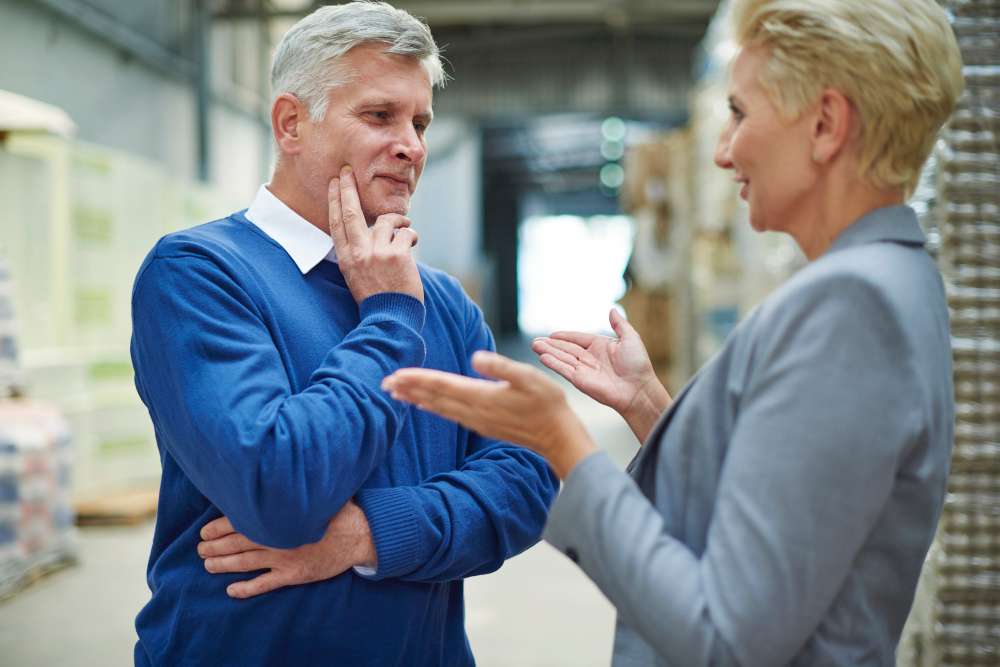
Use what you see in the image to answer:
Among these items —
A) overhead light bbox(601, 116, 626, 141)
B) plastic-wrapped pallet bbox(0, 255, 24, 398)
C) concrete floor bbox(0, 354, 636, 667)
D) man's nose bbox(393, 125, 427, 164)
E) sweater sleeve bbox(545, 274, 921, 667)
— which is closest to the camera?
sweater sleeve bbox(545, 274, 921, 667)

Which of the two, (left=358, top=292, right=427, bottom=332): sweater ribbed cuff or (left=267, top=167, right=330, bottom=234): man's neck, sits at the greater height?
(left=267, top=167, right=330, bottom=234): man's neck

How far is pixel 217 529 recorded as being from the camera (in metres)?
1.51

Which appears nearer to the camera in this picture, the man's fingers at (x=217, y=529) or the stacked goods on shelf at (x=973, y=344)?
the man's fingers at (x=217, y=529)

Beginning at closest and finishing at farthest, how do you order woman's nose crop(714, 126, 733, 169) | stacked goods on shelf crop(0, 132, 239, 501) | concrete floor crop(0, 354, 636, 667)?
woman's nose crop(714, 126, 733, 169)
concrete floor crop(0, 354, 636, 667)
stacked goods on shelf crop(0, 132, 239, 501)

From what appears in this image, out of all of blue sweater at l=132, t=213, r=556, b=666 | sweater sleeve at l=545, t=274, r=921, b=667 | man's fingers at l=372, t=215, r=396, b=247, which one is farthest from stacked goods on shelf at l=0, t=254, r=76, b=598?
sweater sleeve at l=545, t=274, r=921, b=667

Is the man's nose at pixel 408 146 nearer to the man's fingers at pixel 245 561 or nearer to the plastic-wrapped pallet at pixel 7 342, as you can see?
the man's fingers at pixel 245 561

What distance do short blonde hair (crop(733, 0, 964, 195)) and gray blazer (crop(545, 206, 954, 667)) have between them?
10 centimetres

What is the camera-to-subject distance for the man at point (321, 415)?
4.62 ft

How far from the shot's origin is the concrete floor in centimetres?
409

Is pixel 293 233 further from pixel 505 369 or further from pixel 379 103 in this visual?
pixel 505 369

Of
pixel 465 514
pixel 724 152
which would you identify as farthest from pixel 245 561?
pixel 724 152

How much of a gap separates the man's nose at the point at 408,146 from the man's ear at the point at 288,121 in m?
0.17

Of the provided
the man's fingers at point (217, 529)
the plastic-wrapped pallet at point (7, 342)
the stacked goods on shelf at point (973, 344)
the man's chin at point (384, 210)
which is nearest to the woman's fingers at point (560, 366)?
the man's chin at point (384, 210)

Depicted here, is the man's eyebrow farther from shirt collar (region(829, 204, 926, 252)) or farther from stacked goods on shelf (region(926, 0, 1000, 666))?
stacked goods on shelf (region(926, 0, 1000, 666))
